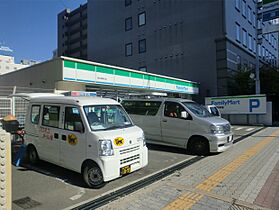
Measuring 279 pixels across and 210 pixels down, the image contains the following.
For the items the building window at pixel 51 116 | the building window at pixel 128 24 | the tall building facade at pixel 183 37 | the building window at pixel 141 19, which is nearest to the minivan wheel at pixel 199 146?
the building window at pixel 51 116

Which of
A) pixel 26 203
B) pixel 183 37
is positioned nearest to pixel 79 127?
pixel 26 203

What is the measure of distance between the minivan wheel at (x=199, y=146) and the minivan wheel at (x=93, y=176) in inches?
176

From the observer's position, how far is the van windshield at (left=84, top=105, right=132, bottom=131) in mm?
5742

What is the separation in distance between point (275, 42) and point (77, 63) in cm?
5097

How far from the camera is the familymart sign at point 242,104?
20.0m

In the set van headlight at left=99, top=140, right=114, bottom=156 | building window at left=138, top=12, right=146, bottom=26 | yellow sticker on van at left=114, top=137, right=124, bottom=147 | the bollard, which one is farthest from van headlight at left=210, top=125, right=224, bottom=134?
building window at left=138, top=12, right=146, bottom=26

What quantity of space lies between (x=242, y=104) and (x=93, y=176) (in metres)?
18.3

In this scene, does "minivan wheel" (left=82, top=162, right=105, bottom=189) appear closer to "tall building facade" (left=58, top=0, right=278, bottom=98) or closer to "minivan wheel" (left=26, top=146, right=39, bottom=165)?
"minivan wheel" (left=26, top=146, right=39, bottom=165)

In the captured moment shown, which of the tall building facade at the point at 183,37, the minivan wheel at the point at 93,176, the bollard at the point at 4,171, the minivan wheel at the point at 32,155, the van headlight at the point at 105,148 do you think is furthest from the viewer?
the tall building facade at the point at 183,37

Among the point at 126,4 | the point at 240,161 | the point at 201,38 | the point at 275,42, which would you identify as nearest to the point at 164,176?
the point at 240,161

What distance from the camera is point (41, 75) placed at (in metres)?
15.7

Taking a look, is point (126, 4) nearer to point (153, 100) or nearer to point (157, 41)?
point (157, 41)

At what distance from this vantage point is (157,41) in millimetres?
32281

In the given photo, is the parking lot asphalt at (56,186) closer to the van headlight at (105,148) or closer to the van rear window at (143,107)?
the van headlight at (105,148)
